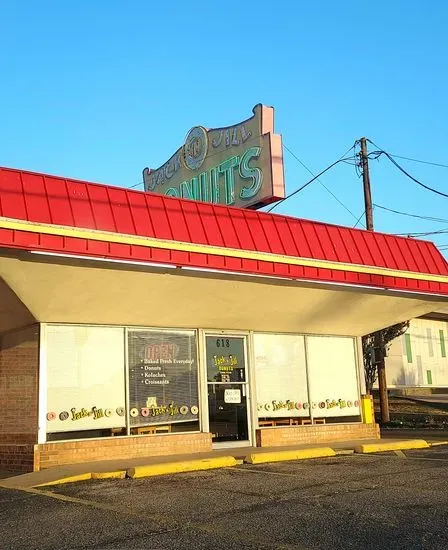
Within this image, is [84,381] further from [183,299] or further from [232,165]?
[232,165]

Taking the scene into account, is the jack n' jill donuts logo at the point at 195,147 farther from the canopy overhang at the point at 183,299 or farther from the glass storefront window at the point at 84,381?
the glass storefront window at the point at 84,381

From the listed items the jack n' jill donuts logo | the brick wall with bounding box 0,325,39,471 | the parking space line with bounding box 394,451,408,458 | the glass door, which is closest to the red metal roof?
the glass door

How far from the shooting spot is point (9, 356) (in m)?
13.1

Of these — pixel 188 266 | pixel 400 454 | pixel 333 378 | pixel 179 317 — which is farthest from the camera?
pixel 333 378

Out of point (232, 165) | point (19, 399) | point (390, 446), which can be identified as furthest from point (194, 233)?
point (232, 165)

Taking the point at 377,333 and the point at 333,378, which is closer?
the point at 333,378

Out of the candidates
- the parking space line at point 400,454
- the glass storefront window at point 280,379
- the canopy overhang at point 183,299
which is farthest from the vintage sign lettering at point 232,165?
the parking space line at point 400,454

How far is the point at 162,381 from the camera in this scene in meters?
14.1

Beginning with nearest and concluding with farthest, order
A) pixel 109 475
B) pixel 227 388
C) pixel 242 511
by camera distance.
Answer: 1. pixel 242 511
2. pixel 109 475
3. pixel 227 388

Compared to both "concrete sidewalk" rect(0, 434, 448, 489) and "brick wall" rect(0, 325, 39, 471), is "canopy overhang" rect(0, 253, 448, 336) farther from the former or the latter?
"concrete sidewalk" rect(0, 434, 448, 489)

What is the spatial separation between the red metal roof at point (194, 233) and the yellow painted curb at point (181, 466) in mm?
3579

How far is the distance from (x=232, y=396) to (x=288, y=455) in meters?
2.48

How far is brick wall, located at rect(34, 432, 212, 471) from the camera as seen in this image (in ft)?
40.2

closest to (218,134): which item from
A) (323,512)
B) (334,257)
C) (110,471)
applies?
(334,257)
